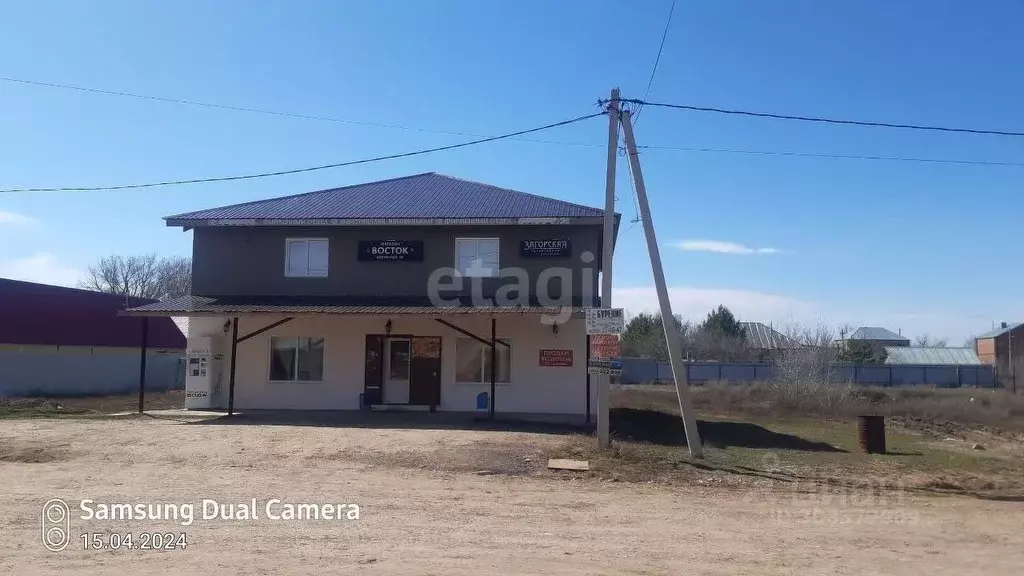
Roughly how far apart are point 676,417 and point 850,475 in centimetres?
1084

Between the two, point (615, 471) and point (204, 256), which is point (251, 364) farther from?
point (615, 471)

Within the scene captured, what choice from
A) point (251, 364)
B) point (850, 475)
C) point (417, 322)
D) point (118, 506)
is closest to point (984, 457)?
point (850, 475)

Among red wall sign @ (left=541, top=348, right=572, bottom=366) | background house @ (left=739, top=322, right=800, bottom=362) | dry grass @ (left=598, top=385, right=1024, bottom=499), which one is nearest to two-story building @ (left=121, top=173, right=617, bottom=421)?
red wall sign @ (left=541, top=348, right=572, bottom=366)

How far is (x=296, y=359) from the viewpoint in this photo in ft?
74.1

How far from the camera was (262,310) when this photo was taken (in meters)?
19.9

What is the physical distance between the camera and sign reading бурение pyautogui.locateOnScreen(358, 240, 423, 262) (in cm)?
2208

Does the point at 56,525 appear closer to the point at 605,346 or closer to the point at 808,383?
the point at 605,346

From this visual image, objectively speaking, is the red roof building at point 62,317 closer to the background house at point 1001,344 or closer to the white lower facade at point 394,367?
the white lower facade at point 394,367

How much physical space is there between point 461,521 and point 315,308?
40.1ft

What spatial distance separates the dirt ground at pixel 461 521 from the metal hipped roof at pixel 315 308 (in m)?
5.08

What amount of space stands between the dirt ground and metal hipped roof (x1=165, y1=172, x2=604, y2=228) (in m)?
8.18

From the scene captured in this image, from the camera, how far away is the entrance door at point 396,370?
22469 millimetres

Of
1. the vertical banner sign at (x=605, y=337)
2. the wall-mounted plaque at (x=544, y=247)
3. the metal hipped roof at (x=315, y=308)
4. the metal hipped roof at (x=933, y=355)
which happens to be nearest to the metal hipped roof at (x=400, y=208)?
the wall-mounted plaque at (x=544, y=247)

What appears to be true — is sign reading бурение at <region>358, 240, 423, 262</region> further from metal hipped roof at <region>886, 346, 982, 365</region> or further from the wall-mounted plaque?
metal hipped roof at <region>886, 346, 982, 365</region>
